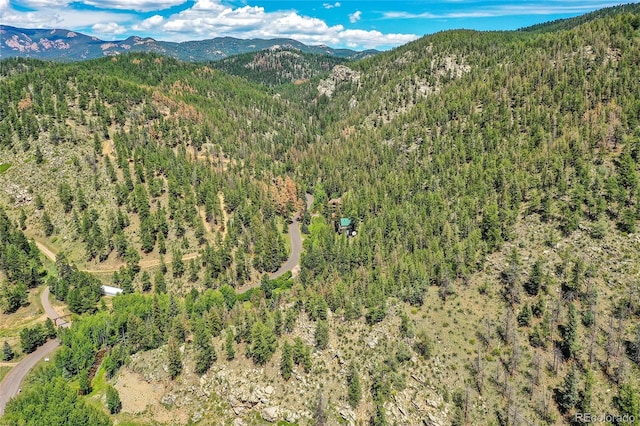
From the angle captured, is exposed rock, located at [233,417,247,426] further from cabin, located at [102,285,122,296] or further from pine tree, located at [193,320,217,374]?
cabin, located at [102,285,122,296]

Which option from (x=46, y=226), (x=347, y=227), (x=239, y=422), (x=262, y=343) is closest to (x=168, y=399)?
(x=239, y=422)

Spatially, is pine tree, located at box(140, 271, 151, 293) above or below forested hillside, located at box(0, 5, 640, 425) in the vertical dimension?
below

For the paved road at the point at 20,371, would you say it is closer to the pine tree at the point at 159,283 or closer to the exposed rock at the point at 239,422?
the pine tree at the point at 159,283

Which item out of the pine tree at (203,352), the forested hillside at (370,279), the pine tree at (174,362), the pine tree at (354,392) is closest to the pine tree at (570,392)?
the forested hillside at (370,279)

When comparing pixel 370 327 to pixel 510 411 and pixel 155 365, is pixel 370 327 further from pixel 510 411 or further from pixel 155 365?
pixel 155 365

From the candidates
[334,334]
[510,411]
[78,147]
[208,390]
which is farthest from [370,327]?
[78,147]

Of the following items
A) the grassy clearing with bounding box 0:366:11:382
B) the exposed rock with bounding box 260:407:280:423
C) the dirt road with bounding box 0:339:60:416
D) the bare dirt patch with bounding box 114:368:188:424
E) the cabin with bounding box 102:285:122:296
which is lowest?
the grassy clearing with bounding box 0:366:11:382

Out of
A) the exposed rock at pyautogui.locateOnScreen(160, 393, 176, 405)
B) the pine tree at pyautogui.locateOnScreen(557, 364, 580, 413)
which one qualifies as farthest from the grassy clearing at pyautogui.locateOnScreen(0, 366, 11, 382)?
the pine tree at pyautogui.locateOnScreen(557, 364, 580, 413)

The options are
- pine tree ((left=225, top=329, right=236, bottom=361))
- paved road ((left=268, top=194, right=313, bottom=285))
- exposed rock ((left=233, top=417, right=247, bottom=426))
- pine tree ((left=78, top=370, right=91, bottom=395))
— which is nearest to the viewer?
exposed rock ((left=233, top=417, right=247, bottom=426))

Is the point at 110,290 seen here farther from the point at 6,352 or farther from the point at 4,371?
the point at 4,371
